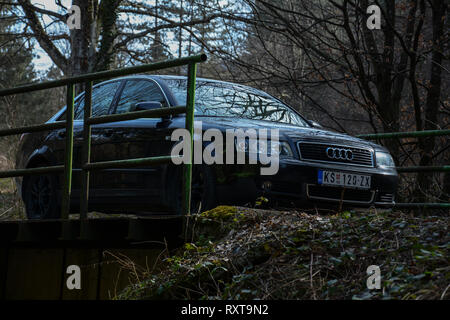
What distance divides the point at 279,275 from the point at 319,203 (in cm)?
193

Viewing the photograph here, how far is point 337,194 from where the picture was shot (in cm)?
643

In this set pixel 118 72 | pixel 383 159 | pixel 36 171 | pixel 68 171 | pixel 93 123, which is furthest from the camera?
pixel 383 159

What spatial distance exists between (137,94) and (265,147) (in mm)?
1972

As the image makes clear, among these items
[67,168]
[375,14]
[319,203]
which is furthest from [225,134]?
[375,14]

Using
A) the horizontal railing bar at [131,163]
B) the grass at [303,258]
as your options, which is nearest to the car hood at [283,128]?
the horizontal railing bar at [131,163]

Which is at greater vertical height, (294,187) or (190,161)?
(190,161)

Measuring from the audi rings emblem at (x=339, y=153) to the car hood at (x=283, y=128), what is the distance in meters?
0.09

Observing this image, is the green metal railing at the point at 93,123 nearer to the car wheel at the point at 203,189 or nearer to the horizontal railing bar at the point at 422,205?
the car wheel at the point at 203,189

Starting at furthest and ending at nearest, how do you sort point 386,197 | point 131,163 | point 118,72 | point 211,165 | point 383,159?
point 383,159
point 386,197
point 118,72
point 211,165
point 131,163

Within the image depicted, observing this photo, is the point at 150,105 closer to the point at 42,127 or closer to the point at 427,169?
the point at 42,127

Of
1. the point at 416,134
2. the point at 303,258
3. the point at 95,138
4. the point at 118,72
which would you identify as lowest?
the point at 303,258

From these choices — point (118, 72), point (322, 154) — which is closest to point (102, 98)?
point (118, 72)

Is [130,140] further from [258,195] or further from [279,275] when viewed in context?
[279,275]

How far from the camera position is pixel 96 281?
7164mm
